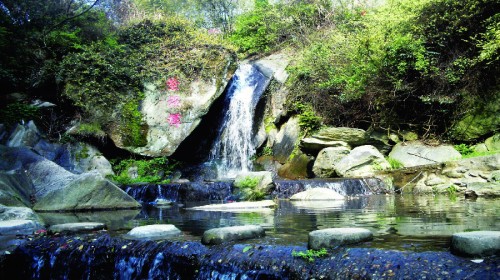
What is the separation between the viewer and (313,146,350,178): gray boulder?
516 inches

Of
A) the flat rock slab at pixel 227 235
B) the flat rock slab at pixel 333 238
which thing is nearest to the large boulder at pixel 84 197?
the flat rock slab at pixel 227 235

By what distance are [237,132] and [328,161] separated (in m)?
4.73

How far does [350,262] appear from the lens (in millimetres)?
3109

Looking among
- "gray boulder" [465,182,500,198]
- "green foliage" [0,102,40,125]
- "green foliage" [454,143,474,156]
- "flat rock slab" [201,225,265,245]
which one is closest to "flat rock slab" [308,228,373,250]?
"flat rock slab" [201,225,265,245]

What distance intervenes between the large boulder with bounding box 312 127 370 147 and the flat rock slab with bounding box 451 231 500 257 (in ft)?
36.0

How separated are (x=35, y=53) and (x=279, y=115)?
32.6 ft

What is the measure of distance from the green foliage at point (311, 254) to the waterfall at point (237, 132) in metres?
12.1

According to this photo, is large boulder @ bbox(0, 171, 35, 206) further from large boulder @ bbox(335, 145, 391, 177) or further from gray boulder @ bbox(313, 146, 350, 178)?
large boulder @ bbox(335, 145, 391, 177)

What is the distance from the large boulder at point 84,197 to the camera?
8492mm

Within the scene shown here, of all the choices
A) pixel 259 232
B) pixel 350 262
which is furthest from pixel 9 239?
pixel 350 262

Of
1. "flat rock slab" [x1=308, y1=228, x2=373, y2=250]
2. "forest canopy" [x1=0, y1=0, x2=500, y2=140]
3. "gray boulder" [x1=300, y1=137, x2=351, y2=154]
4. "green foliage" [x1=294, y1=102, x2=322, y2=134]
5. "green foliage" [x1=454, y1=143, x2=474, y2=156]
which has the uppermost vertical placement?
"forest canopy" [x1=0, y1=0, x2=500, y2=140]

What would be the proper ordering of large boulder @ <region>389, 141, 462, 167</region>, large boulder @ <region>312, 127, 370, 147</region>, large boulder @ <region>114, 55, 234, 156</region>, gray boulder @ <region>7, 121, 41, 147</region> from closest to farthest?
large boulder @ <region>389, 141, 462, 167</region> < gray boulder @ <region>7, 121, 41, 147</region> < large boulder @ <region>312, 127, 370, 147</region> < large boulder @ <region>114, 55, 234, 156</region>

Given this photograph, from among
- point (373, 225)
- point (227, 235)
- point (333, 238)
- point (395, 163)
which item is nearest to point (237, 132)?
point (395, 163)

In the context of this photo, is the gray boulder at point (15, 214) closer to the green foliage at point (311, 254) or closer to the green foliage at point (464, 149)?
the green foliage at point (311, 254)
